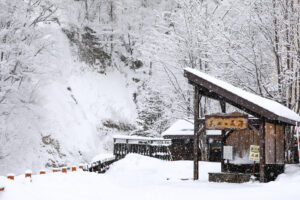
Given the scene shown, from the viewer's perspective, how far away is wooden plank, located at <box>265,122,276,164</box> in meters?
12.9

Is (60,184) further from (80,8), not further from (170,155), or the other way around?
(80,8)

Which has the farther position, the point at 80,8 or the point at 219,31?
the point at 80,8

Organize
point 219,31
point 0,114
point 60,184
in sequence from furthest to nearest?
1. point 0,114
2. point 219,31
3. point 60,184

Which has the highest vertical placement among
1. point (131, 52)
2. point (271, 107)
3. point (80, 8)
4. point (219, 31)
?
point (80, 8)

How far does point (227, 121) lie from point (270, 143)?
2.15 meters

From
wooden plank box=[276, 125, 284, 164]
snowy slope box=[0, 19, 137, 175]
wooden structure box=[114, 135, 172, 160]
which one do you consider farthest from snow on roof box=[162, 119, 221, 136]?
snowy slope box=[0, 19, 137, 175]

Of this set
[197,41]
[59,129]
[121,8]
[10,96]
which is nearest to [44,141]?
[59,129]

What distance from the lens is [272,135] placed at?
13500mm

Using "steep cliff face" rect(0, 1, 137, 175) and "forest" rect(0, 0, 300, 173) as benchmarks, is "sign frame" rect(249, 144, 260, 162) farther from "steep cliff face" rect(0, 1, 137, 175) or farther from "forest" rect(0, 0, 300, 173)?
"steep cliff face" rect(0, 1, 137, 175)

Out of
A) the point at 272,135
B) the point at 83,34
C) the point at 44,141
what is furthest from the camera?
the point at 83,34

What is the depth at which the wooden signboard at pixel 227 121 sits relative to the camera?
1215 cm

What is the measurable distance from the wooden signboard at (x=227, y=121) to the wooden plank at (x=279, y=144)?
270 centimetres

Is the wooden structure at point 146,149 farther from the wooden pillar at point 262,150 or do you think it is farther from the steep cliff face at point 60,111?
the wooden pillar at point 262,150

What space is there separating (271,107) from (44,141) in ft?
55.9
